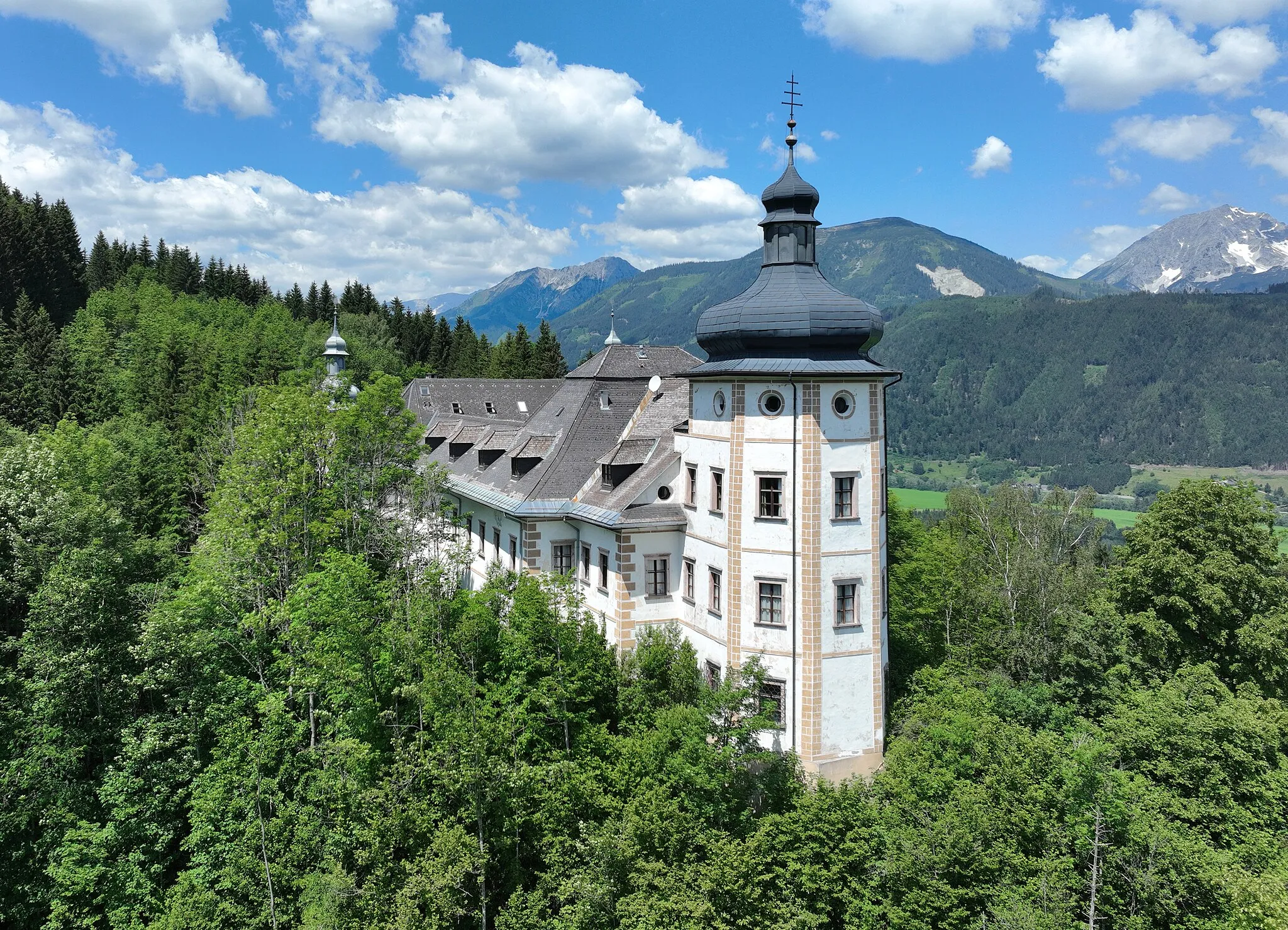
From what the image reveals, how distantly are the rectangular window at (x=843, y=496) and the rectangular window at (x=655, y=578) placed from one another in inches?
311

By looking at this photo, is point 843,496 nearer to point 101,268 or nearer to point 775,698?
point 775,698

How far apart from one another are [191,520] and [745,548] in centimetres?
3431

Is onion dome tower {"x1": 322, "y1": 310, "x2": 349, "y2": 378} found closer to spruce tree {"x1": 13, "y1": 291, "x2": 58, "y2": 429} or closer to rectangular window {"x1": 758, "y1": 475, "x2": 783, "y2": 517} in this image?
spruce tree {"x1": 13, "y1": 291, "x2": 58, "y2": 429}

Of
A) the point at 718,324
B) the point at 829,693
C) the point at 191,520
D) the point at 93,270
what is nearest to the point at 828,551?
the point at 829,693

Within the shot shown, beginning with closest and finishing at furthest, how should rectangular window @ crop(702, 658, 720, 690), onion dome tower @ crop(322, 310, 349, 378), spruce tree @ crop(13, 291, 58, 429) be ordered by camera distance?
rectangular window @ crop(702, 658, 720, 690) < spruce tree @ crop(13, 291, 58, 429) < onion dome tower @ crop(322, 310, 349, 378)

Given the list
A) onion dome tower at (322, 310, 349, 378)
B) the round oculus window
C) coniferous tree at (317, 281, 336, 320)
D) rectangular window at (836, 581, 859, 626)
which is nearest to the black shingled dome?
the round oculus window

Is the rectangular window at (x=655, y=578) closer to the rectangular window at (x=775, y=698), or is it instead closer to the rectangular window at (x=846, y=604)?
the rectangular window at (x=775, y=698)

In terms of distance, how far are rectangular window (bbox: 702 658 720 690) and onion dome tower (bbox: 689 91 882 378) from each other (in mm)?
11003

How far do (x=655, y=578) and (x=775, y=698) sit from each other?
→ 283 inches

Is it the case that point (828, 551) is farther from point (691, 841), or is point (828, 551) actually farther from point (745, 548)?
point (691, 841)

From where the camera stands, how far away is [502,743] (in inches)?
1025

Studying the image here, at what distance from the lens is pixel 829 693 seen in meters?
29.2

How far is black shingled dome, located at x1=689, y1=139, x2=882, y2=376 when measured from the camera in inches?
1142

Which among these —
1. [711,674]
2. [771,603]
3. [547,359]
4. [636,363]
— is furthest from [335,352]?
[771,603]
